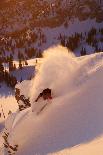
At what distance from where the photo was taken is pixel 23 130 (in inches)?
1086

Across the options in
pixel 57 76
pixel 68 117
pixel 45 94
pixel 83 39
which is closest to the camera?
pixel 68 117

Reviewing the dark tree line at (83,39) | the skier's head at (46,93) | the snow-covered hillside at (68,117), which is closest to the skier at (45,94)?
the skier's head at (46,93)

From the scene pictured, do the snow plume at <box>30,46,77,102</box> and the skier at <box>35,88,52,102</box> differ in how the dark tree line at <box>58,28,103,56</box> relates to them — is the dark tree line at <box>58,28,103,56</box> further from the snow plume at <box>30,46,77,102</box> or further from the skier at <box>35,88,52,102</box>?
the skier at <box>35,88,52,102</box>

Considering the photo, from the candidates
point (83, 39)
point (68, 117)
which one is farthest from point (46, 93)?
point (83, 39)

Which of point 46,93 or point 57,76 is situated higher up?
point 57,76

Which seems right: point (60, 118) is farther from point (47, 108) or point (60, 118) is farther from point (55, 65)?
point (55, 65)

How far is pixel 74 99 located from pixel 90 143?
5293mm

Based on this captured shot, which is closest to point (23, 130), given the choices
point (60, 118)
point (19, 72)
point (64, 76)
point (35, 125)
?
point (35, 125)

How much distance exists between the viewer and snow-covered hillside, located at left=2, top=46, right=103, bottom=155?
74.5 feet

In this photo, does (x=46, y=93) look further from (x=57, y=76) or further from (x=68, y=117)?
(x=68, y=117)

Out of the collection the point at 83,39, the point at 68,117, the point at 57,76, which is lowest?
the point at 83,39

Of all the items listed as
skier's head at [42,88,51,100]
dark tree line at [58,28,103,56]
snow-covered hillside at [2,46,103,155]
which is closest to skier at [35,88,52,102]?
skier's head at [42,88,51,100]

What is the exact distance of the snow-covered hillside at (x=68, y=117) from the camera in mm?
22703

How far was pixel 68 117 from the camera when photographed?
997 inches
